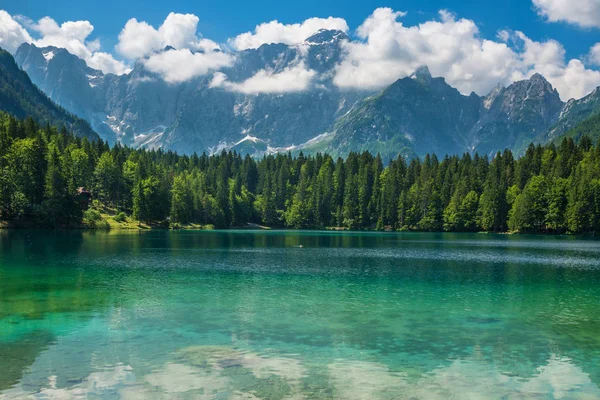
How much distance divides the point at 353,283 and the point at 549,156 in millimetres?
164386

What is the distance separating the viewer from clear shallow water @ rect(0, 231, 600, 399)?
1914 cm

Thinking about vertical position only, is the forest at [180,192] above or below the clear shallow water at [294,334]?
above

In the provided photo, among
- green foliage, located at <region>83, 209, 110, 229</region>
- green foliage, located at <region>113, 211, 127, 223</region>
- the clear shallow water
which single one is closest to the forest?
green foliage, located at <region>83, 209, 110, 229</region>

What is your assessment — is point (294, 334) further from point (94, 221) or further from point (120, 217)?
point (120, 217)

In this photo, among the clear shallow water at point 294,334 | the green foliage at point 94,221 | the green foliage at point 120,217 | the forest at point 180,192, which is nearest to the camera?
the clear shallow water at point 294,334

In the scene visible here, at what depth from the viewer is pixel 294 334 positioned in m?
27.2

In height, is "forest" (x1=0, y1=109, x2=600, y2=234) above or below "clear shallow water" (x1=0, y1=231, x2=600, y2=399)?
above

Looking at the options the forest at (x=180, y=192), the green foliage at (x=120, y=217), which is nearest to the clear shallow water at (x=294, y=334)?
the forest at (x=180, y=192)

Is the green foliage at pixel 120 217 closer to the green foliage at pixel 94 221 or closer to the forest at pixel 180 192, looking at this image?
the forest at pixel 180 192

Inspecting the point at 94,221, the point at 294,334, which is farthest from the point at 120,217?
the point at 294,334

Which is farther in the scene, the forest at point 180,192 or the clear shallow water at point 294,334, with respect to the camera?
the forest at point 180,192

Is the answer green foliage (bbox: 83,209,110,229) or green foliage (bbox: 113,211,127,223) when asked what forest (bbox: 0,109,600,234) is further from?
green foliage (bbox: 113,211,127,223)

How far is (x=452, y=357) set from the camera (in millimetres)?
23172

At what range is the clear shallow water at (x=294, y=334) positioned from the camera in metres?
19.1
